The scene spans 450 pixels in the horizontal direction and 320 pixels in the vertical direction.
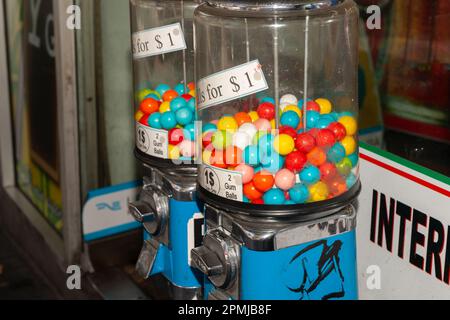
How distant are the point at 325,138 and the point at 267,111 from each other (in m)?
0.14

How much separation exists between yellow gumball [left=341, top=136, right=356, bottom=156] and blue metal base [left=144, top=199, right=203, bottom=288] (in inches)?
17.8

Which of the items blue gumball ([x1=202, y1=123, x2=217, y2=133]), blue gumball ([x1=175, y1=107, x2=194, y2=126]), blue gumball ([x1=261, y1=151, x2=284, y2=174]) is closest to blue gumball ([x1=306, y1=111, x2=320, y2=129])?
blue gumball ([x1=261, y1=151, x2=284, y2=174])

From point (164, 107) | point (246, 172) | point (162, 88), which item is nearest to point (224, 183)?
point (246, 172)

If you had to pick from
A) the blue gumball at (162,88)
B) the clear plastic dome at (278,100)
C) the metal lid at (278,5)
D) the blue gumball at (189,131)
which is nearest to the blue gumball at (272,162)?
the clear plastic dome at (278,100)

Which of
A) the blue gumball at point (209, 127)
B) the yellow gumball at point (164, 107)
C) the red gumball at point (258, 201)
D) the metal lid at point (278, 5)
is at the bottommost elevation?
the red gumball at point (258, 201)

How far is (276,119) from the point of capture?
1582 mm

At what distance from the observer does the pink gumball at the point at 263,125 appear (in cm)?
156

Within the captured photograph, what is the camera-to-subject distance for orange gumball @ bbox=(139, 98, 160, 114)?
6.51 ft

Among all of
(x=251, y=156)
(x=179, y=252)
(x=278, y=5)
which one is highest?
(x=278, y=5)

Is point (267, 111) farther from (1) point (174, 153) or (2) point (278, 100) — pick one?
(1) point (174, 153)

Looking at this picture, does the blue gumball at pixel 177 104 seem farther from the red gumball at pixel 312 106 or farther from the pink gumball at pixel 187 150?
the red gumball at pixel 312 106

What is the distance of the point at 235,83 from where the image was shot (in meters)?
1.54

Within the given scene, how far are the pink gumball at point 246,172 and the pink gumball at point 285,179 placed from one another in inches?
2.1

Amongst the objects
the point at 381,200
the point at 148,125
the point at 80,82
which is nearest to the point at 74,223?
the point at 80,82
